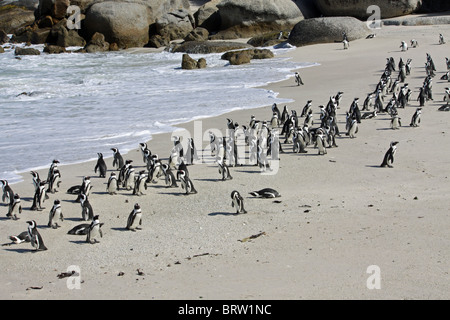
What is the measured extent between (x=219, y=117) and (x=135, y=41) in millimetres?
23453

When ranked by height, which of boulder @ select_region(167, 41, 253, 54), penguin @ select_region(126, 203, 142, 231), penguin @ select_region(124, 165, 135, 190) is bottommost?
penguin @ select_region(126, 203, 142, 231)

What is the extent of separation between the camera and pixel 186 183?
9836 mm

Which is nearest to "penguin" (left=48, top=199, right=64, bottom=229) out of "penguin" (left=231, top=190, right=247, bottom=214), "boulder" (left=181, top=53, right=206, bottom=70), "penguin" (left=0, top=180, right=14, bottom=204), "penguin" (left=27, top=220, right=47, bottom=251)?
"penguin" (left=27, top=220, right=47, bottom=251)

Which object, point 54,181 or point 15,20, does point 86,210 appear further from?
point 15,20

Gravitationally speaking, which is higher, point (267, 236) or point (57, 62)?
point (57, 62)

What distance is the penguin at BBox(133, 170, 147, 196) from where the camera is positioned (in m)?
9.86

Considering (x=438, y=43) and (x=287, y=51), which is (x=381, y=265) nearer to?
(x=438, y=43)

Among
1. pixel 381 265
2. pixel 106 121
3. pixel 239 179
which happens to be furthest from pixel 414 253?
pixel 106 121

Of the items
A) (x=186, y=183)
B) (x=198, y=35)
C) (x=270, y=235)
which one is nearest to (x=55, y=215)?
(x=186, y=183)

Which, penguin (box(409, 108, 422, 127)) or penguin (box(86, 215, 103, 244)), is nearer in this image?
penguin (box(86, 215, 103, 244))

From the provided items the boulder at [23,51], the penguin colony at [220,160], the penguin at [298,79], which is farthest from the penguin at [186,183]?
the boulder at [23,51]

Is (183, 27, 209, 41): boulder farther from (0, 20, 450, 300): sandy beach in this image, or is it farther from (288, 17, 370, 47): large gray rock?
(0, 20, 450, 300): sandy beach

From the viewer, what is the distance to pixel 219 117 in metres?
15.6

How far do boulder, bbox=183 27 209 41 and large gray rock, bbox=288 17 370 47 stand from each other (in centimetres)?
676
